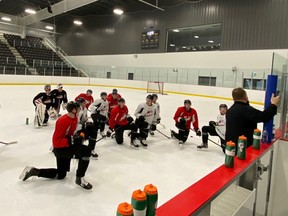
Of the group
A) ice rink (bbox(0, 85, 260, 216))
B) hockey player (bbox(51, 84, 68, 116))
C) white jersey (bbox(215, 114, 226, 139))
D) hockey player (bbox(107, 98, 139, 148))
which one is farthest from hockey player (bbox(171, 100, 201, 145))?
hockey player (bbox(51, 84, 68, 116))

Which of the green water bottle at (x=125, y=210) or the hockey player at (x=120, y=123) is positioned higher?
the green water bottle at (x=125, y=210)

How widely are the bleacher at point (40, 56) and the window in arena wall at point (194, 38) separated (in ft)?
28.7

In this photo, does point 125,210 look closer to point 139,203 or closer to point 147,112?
point 139,203

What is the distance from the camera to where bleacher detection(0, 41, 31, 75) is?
17428 mm

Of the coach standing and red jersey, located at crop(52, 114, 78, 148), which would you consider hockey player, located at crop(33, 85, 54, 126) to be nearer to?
red jersey, located at crop(52, 114, 78, 148)

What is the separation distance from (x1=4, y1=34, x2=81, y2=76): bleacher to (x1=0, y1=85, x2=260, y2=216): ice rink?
1553cm

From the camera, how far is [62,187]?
10.2ft

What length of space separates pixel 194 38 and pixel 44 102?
582 inches

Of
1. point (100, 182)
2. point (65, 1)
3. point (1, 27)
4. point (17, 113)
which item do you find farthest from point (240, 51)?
point (1, 27)

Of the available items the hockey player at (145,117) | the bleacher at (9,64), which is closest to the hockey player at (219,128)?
the hockey player at (145,117)

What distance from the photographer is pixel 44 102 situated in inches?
255

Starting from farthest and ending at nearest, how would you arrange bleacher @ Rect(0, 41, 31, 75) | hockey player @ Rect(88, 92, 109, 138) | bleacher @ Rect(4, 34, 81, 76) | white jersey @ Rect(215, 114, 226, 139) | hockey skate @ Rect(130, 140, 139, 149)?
bleacher @ Rect(4, 34, 81, 76) < bleacher @ Rect(0, 41, 31, 75) < hockey player @ Rect(88, 92, 109, 138) < hockey skate @ Rect(130, 140, 139, 149) < white jersey @ Rect(215, 114, 226, 139)

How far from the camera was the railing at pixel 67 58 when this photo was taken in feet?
83.0

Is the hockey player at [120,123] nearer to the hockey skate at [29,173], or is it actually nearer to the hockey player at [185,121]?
the hockey player at [185,121]
